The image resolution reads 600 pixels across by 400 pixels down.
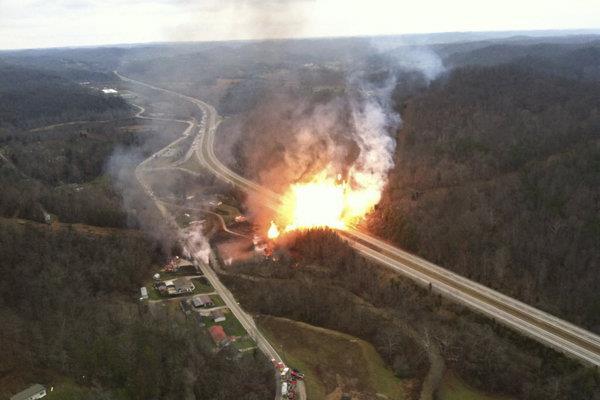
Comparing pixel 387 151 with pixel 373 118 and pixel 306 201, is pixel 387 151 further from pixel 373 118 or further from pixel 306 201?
pixel 306 201

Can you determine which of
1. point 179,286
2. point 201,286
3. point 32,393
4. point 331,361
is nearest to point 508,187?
point 331,361

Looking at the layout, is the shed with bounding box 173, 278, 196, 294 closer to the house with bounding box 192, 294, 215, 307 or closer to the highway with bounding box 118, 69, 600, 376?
the house with bounding box 192, 294, 215, 307

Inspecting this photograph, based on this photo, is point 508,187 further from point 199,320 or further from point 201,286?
point 199,320

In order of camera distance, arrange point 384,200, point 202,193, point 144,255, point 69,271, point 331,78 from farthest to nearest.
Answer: point 331,78 → point 202,193 → point 384,200 → point 144,255 → point 69,271

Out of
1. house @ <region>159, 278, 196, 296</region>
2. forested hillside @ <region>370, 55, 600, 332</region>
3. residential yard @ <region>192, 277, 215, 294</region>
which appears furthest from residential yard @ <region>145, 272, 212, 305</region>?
forested hillside @ <region>370, 55, 600, 332</region>

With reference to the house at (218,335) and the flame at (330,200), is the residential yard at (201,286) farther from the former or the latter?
the flame at (330,200)

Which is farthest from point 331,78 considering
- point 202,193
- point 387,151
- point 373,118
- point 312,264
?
point 312,264

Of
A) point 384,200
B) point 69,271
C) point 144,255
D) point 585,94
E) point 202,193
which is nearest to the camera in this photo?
point 69,271
